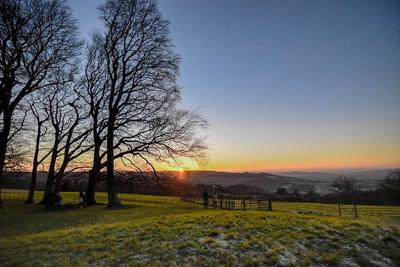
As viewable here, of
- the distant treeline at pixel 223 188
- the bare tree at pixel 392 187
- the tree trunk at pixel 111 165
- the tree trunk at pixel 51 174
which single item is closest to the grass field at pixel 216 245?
the tree trunk at pixel 111 165

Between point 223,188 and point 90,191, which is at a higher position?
point 223,188

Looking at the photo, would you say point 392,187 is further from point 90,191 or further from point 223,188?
point 90,191

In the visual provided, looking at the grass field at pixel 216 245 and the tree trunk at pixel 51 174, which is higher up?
the tree trunk at pixel 51 174

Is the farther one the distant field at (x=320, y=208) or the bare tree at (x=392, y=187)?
the bare tree at (x=392, y=187)

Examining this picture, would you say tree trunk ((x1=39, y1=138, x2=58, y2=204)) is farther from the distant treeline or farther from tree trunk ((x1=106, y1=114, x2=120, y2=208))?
tree trunk ((x1=106, y1=114, x2=120, y2=208))

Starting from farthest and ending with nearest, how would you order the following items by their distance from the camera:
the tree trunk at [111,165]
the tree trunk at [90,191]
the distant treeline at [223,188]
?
1. the tree trunk at [90,191]
2. the distant treeline at [223,188]
3. the tree trunk at [111,165]

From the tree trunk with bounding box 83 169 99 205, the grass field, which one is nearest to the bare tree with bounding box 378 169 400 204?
the grass field

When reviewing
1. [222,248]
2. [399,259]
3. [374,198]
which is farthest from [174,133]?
[374,198]

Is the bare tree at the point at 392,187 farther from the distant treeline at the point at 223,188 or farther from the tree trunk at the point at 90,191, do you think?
the tree trunk at the point at 90,191

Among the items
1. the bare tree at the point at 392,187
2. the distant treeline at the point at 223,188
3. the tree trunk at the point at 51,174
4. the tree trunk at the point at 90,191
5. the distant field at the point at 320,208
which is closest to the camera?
the distant treeline at the point at 223,188

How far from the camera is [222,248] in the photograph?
28.8 ft

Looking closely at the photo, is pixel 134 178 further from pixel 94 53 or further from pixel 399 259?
pixel 399 259

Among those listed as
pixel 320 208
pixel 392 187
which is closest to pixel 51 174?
pixel 320 208

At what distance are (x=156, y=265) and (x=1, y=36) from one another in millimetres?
17576
